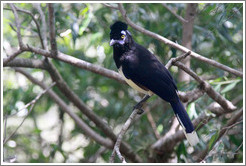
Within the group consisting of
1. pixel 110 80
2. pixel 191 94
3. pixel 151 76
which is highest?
pixel 151 76

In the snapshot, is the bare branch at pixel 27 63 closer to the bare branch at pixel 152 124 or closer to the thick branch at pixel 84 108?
the thick branch at pixel 84 108

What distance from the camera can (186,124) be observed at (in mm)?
3357

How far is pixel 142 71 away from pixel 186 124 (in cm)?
64

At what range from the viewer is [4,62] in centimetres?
372

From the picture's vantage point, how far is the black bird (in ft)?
11.4

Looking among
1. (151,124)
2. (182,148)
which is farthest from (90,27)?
(182,148)

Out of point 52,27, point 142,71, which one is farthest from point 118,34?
point 52,27

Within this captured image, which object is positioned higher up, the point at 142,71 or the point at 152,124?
the point at 142,71

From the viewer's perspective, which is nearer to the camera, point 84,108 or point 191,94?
point 191,94

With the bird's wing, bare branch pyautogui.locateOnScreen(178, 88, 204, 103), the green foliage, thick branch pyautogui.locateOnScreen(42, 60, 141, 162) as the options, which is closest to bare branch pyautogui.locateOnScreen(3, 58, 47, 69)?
thick branch pyautogui.locateOnScreen(42, 60, 141, 162)

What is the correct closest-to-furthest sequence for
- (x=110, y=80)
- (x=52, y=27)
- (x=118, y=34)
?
(x=118, y=34) < (x=52, y=27) < (x=110, y=80)

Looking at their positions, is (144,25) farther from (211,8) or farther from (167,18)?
(211,8)

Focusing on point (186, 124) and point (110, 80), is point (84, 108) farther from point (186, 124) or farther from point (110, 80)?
point (186, 124)

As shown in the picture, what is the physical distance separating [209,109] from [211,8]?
1290 millimetres
